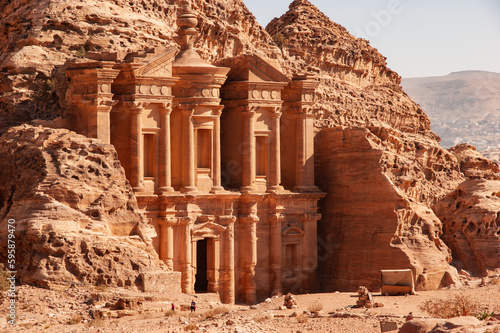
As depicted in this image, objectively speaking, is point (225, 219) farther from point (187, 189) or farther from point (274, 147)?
point (274, 147)

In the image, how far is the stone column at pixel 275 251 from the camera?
42.3 metres

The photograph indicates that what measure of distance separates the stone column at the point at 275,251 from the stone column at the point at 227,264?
6.83 feet

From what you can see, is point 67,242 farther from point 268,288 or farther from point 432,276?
point 432,276

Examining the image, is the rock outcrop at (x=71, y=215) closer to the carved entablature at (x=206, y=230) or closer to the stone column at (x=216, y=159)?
the carved entablature at (x=206, y=230)

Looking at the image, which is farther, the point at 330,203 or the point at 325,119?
the point at 325,119

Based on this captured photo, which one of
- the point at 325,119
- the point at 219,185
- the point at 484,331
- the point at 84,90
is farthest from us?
the point at 325,119

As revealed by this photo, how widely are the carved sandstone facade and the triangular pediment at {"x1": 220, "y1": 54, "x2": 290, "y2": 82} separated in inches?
1.6

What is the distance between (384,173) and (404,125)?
44.5ft

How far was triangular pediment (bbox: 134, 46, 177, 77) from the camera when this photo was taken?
37906 millimetres

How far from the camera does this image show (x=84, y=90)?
1441 inches

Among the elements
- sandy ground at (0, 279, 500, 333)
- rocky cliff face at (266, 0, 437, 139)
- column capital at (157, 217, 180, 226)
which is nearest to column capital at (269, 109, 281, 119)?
column capital at (157, 217, 180, 226)

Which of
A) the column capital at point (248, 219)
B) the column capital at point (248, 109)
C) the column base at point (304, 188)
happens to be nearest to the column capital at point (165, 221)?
the column capital at point (248, 219)

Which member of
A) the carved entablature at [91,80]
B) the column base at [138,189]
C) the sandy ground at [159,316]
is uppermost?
the carved entablature at [91,80]

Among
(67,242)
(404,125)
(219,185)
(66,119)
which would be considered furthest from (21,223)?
(404,125)
